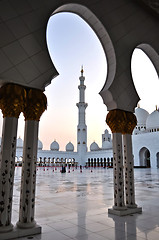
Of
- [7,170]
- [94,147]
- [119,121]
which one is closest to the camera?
[7,170]

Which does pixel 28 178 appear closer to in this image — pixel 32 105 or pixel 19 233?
pixel 19 233

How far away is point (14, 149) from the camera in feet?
8.28

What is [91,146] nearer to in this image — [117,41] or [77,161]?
[77,161]

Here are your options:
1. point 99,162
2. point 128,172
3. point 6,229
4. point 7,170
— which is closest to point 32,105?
point 7,170

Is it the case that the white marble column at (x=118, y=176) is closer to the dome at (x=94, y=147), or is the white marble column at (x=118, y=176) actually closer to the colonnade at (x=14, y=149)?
the colonnade at (x=14, y=149)

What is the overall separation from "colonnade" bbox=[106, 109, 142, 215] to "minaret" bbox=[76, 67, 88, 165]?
29.1 metres

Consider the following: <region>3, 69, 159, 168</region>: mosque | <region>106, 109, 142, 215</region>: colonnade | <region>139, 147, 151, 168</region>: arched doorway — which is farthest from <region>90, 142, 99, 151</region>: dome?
<region>106, 109, 142, 215</region>: colonnade

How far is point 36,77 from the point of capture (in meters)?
2.71

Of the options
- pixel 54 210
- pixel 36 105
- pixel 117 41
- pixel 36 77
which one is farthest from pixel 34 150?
pixel 117 41

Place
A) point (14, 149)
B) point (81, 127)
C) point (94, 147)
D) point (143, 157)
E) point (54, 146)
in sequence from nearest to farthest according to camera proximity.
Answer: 1. point (14, 149)
2. point (143, 157)
3. point (81, 127)
4. point (54, 146)
5. point (94, 147)

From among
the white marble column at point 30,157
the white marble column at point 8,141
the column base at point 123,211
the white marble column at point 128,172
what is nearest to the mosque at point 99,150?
the white marble column at point 128,172

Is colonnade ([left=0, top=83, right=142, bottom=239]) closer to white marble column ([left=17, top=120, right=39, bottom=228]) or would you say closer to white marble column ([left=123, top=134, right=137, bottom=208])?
white marble column ([left=17, top=120, right=39, bottom=228])

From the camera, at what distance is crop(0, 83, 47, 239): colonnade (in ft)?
7.64

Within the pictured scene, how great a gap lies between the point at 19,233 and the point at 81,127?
3179cm
